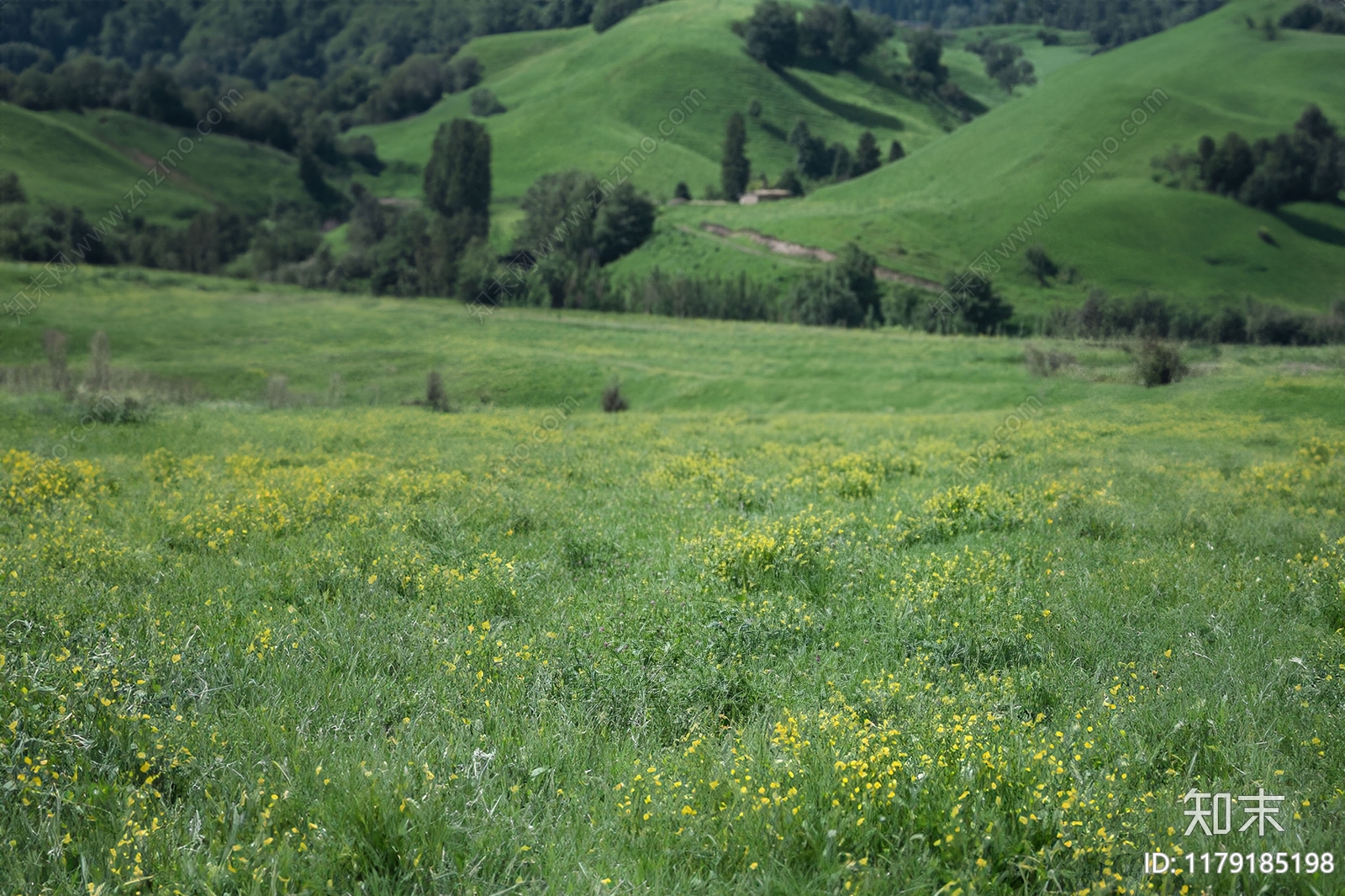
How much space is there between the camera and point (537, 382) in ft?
180

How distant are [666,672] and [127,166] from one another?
7761 inches

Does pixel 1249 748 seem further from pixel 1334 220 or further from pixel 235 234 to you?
pixel 235 234

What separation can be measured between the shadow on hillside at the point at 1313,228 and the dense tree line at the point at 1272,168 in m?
2.67

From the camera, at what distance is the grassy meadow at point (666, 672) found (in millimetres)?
4242

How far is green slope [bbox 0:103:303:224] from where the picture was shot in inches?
5586

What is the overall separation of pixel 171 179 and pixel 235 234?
102 feet

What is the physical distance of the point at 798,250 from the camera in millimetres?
126500

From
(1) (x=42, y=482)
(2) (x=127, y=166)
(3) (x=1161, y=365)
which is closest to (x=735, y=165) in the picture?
(2) (x=127, y=166)

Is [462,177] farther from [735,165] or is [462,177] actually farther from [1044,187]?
[1044,187]

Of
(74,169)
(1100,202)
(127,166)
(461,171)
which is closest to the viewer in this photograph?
(1100,202)

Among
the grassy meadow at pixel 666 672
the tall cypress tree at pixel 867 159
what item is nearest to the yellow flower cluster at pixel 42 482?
the grassy meadow at pixel 666 672

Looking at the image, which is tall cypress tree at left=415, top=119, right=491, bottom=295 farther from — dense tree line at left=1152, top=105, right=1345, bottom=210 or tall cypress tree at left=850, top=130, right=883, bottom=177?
dense tree line at left=1152, top=105, right=1345, bottom=210

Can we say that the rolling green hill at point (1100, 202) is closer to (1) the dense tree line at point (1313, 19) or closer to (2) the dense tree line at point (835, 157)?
(1) the dense tree line at point (1313, 19)

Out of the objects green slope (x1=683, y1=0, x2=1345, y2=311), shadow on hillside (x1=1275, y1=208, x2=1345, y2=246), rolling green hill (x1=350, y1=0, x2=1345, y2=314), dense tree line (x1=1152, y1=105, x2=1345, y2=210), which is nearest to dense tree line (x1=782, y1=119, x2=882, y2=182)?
rolling green hill (x1=350, y1=0, x2=1345, y2=314)
